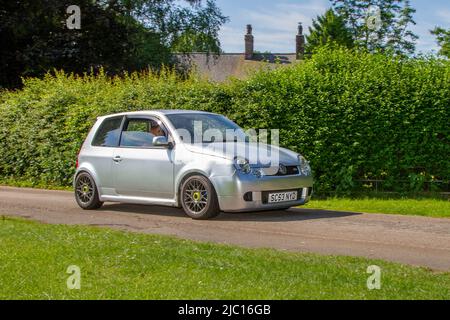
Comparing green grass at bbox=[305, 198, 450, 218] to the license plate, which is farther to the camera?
green grass at bbox=[305, 198, 450, 218]

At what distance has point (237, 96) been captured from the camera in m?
16.7

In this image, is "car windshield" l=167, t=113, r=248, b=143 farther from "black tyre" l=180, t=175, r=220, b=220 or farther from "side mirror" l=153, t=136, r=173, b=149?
"black tyre" l=180, t=175, r=220, b=220

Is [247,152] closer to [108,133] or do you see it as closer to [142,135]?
[142,135]

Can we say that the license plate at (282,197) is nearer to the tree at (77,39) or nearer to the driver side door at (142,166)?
the driver side door at (142,166)

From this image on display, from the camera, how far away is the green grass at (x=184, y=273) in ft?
21.2

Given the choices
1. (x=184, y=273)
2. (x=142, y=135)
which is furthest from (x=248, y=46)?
(x=184, y=273)

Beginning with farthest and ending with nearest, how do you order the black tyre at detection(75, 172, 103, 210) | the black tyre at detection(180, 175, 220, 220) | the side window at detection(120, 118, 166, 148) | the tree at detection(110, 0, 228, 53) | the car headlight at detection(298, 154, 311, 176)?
the tree at detection(110, 0, 228, 53)
the black tyre at detection(75, 172, 103, 210)
the side window at detection(120, 118, 166, 148)
the car headlight at detection(298, 154, 311, 176)
the black tyre at detection(180, 175, 220, 220)

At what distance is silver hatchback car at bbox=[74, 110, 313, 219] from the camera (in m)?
11.9

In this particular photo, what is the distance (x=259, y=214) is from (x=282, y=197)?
1.19 m

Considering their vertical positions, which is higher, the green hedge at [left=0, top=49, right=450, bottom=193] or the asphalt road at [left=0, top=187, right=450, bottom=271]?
the green hedge at [left=0, top=49, right=450, bottom=193]

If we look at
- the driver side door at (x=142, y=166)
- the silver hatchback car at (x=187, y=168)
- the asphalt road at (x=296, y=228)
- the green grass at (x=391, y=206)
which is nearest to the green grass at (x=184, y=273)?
the asphalt road at (x=296, y=228)

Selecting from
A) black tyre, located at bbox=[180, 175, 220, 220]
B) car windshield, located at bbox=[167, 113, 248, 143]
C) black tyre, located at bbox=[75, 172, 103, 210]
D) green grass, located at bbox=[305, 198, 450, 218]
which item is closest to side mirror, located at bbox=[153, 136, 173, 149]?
car windshield, located at bbox=[167, 113, 248, 143]

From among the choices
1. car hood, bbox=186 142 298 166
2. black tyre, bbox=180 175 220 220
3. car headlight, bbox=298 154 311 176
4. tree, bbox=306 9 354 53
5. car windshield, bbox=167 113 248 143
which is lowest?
black tyre, bbox=180 175 220 220
